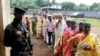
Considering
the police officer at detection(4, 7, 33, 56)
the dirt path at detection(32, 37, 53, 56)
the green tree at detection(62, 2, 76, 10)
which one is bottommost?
the dirt path at detection(32, 37, 53, 56)

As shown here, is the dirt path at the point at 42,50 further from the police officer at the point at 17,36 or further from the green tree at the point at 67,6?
the police officer at the point at 17,36

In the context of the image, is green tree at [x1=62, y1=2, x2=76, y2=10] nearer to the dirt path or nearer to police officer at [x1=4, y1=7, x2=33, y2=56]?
the dirt path

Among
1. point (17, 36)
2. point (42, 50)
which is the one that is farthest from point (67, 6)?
point (17, 36)

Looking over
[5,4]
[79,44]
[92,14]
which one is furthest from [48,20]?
[79,44]

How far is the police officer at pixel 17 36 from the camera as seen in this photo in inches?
197

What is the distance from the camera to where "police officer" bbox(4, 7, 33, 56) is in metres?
5.00

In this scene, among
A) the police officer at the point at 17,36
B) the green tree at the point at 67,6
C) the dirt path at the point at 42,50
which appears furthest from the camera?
the green tree at the point at 67,6

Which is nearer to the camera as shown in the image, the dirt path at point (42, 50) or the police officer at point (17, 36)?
the police officer at point (17, 36)

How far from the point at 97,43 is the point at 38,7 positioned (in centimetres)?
1444

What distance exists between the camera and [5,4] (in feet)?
20.9

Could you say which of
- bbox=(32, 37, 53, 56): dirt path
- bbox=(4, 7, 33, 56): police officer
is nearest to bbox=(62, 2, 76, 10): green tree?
bbox=(32, 37, 53, 56): dirt path

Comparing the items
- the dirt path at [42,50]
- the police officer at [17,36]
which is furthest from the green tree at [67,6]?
the police officer at [17,36]

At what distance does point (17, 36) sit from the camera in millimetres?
5020

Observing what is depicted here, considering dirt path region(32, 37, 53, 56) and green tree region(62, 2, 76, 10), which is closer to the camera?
dirt path region(32, 37, 53, 56)
